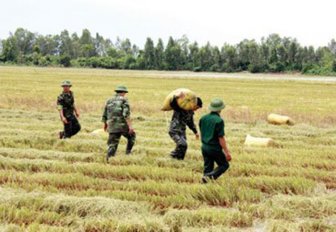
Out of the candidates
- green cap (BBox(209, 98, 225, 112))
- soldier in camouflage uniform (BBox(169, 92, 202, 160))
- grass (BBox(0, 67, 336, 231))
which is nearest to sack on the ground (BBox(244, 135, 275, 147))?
grass (BBox(0, 67, 336, 231))

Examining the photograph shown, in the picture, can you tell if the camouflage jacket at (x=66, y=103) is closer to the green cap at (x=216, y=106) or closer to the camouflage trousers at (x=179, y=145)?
the camouflage trousers at (x=179, y=145)

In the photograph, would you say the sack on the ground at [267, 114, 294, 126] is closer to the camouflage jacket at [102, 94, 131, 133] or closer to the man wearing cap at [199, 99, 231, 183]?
the camouflage jacket at [102, 94, 131, 133]

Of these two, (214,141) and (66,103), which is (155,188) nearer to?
(214,141)

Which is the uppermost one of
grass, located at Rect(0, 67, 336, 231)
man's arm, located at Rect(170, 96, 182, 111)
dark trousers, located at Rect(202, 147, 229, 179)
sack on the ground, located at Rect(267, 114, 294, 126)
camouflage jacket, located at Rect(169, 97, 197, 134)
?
man's arm, located at Rect(170, 96, 182, 111)

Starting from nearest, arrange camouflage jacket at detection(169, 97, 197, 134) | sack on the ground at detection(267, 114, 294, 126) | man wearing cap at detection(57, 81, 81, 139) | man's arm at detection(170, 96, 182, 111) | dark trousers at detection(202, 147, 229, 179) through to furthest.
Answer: dark trousers at detection(202, 147, 229, 179), man's arm at detection(170, 96, 182, 111), camouflage jacket at detection(169, 97, 197, 134), man wearing cap at detection(57, 81, 81, 139), sack on the ground at detection(267, 114, 294, 126)

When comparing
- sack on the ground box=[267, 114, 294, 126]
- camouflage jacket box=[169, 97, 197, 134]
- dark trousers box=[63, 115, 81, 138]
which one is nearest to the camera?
camouflage jacket box=[169, 97, 197, 134]

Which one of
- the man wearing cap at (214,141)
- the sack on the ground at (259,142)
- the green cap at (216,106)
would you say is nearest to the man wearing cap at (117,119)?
the man wearing cap at (214,141)

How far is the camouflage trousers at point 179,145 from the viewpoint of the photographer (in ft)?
31.5

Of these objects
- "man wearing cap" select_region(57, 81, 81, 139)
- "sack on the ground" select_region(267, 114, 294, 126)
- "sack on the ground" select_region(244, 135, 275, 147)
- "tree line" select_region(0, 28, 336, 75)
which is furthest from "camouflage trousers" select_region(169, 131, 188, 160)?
"tree line" select_region(0, 28, 336, 75)

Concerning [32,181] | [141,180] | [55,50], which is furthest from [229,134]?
[55,50]

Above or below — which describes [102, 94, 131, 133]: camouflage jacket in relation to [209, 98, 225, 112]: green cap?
below

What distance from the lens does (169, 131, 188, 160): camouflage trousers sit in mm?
9602

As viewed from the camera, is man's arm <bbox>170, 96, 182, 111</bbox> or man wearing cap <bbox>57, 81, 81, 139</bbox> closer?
man's arm <bbox>170, 96, 182, 111</bbox>

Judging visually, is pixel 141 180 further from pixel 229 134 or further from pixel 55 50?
pixel 55 50
